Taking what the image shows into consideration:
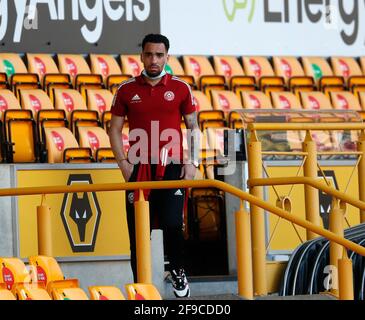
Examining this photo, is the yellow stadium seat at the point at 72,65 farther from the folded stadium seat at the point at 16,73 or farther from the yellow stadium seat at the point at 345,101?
the yellow stadium seat at the point at 345,101

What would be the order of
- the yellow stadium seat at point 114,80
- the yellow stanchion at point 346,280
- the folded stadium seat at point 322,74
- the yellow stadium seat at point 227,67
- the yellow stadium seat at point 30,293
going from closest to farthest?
the yellow stadium seat at point 30,293, the yellow stanchion at point 346,280, the yellow stadium seat at point 114,80, the yellow stadium seat at point 227,67, the folded stadium seat at point 322,74

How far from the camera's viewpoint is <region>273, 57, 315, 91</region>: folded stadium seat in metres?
16.7

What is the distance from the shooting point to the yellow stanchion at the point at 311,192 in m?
9.73

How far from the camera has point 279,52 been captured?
17.9 meters

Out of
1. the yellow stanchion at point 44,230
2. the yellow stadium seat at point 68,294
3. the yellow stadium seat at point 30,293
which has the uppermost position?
the yellow stanchion at point 44,230

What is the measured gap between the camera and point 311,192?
32.0 ft

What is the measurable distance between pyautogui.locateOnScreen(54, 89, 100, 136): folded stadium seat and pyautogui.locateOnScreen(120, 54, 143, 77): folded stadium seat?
1619mm

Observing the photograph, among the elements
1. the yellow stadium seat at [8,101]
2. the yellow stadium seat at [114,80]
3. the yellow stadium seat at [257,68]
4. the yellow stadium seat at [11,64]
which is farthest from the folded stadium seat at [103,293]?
the yellow stadium seat at [257,68]

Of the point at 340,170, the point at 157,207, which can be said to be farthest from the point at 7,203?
the point at 340,170

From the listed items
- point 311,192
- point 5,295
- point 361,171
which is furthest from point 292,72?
point 5,295

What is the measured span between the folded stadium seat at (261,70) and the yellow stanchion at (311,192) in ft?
21.0

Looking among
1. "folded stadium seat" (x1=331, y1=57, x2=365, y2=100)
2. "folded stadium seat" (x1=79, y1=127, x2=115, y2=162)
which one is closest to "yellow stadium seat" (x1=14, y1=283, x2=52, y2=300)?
"folded stadium seat" (x1=79, y1=127, x2=115, y2=162)

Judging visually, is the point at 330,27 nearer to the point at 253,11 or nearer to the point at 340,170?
the point at 253,11

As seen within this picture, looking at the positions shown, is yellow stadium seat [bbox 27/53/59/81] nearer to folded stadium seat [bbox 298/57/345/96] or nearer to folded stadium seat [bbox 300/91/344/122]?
folded stadium seat [bbox 300/91/344/122]
